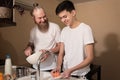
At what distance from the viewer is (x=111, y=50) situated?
276 centimetres

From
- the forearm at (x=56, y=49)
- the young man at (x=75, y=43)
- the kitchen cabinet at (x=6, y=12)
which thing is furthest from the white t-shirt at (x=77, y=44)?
the kitchen cabinet at (x=6, y=12)

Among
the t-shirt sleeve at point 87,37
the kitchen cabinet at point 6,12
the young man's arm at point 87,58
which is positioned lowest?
the young man's arm at point 87,58

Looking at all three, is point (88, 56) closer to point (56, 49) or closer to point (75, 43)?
point (75, 43)

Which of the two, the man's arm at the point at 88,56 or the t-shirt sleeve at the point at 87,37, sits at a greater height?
the t-shirt sleeve at the point at 87,37

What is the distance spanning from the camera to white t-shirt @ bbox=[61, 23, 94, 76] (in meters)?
1.24

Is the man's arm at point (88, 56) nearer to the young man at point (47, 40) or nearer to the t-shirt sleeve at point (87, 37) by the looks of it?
the t-shirt sleeve at point (87, 37)

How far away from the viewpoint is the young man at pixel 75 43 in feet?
4.03

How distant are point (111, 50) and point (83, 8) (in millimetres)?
911

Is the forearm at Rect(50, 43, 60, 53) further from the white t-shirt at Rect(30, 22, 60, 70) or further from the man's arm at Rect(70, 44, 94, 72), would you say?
the man's arm at Rect(70, 44, 94, 72)

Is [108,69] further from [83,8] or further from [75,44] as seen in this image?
[75,44]

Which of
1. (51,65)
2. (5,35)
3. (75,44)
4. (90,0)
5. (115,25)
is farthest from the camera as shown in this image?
(90,0)

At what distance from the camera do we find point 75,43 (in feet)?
4.24

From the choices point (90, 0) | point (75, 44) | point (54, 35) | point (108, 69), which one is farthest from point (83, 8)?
point (75, 44)

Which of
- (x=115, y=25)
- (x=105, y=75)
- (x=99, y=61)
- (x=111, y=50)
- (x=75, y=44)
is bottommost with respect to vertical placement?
(x=105, y=75)
